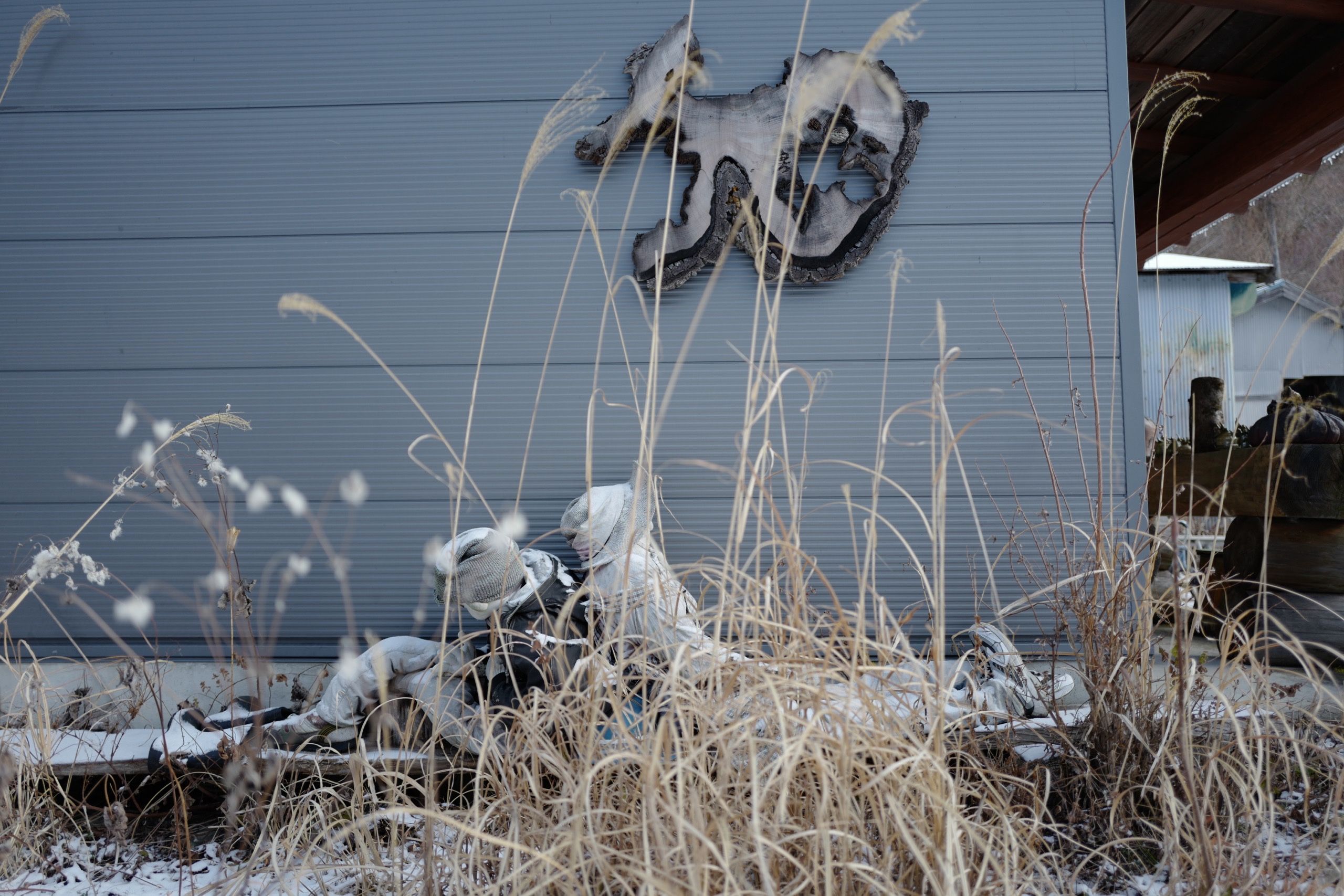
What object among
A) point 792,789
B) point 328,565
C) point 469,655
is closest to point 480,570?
point 469,655

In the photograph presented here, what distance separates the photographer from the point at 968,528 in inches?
90.0

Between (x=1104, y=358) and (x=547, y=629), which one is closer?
(x=547, y=629)

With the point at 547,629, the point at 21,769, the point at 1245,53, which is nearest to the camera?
the point at 21,769

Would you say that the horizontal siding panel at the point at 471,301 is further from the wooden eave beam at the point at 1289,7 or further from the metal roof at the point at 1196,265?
the metal roof at the point at 1196,265

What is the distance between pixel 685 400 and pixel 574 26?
1068 millimetres

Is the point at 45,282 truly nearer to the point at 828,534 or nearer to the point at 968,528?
the point at 828,534

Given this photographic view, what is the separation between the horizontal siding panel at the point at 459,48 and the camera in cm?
232

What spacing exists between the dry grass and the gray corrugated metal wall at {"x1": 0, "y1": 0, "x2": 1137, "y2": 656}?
2.41 feet

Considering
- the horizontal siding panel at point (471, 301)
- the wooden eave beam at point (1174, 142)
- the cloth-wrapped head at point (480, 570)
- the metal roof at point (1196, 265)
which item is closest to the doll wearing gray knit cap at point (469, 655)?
the cloth-wrapped head at point (480, 570)

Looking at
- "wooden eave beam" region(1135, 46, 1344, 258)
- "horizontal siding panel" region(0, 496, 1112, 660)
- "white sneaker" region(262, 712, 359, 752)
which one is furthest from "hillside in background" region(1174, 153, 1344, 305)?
"white sneaker" region(262, 712, 359, 752)

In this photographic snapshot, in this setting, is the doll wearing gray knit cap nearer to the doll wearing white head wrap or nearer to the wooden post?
Answer: the doll wearing white head wrap

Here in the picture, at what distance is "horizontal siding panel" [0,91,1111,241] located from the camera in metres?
2.31

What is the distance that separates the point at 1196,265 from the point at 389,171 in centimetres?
1208

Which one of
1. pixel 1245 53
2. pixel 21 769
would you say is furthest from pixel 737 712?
pixel 1245 53
